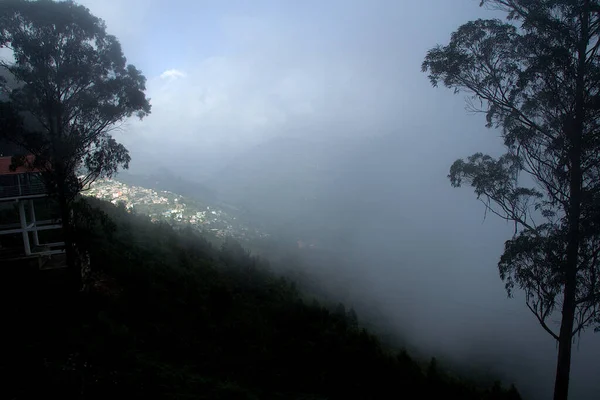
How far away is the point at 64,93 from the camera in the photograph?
41.2 feet

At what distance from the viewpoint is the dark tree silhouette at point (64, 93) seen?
11.5 m

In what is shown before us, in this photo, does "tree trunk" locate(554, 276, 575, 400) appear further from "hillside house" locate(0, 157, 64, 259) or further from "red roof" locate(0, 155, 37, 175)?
"red roof" locate(0, 155, 37, 175)

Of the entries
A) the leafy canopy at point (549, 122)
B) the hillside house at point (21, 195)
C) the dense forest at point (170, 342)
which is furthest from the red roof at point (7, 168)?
the leafy canopy at point (549, 122)

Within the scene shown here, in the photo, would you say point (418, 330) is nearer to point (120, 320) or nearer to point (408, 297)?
point (408, 297)

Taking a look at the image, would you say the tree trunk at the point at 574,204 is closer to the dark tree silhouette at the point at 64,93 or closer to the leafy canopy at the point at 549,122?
the leafy canopy at the point at 549,122

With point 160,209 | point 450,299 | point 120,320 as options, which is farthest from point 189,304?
point 450,299

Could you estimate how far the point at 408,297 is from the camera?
223 feet

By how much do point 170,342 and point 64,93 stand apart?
8.86 meters

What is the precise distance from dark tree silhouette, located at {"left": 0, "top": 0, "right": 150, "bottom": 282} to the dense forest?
1.48 meters

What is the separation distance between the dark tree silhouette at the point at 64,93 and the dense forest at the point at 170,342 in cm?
148

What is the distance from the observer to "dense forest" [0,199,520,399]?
328 inches

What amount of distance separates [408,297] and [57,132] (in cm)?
6513

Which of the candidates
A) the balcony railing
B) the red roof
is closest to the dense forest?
the balcony railing

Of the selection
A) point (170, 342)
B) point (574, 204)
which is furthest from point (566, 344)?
point (170, 342)
